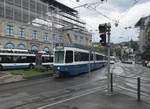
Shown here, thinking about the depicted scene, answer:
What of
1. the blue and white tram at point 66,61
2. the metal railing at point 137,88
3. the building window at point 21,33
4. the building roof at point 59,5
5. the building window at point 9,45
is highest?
the building roof at point 59,5

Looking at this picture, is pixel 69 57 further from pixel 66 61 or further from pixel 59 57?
A: pixel 59 57

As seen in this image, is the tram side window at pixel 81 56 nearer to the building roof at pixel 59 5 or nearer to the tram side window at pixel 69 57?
the tram side window at pixel 69 57

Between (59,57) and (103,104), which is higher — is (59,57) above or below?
above

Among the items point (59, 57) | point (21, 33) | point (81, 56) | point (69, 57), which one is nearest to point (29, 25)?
point (21, 33)

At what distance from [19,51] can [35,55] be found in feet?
10.8

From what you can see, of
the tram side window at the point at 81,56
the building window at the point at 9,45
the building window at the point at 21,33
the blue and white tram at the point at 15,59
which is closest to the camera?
the tram side window at the point at 81,56

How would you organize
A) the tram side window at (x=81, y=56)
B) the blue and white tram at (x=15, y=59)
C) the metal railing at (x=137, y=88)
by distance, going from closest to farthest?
the metal railing at (x=137, y=88) < the tram side window at (x=81, y=56) < the blue and white tram at (x=15, y=59)

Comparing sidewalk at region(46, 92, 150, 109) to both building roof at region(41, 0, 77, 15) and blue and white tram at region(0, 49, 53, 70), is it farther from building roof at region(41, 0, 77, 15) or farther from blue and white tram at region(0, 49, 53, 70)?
building roof at region(41, 0, 77, 15)

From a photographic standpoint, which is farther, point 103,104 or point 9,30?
point 9,30

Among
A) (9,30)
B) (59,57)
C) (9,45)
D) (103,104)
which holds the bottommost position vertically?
(103,104)

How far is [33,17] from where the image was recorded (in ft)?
240

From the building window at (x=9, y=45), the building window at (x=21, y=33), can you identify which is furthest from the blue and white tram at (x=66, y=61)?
the building window at (x=21, y=33)

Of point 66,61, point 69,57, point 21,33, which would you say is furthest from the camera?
point 21,33

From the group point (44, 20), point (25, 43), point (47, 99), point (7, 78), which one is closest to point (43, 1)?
point (44, 20)
